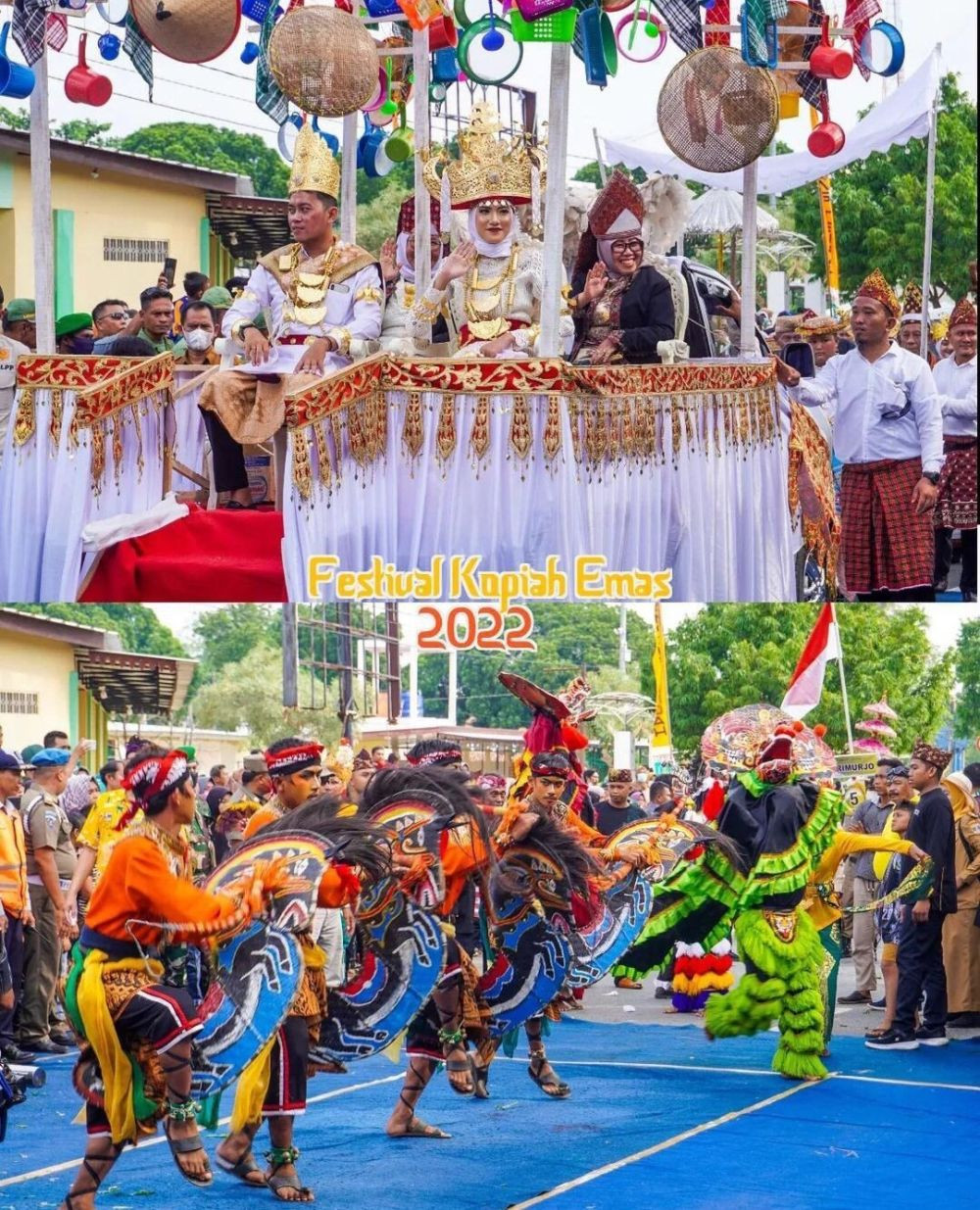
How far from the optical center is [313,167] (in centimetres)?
996

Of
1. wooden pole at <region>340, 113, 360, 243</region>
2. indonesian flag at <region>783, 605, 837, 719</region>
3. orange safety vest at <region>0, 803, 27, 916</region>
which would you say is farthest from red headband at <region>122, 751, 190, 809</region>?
indonesian flag at <region>783, 605, 837, 719</region>

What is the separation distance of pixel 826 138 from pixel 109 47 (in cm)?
405

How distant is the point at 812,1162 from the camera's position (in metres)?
6.87

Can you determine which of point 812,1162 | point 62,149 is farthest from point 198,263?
point 812,1162

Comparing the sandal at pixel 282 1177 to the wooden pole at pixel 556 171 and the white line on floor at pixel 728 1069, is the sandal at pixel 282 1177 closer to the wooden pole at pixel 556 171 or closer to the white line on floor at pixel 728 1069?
the white line on floor at pixel 728 1069

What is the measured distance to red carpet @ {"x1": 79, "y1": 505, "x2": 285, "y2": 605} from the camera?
9.76 metres

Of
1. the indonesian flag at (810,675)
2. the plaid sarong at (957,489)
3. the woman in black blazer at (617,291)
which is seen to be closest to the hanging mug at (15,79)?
the woman in black blazer at (617,291)

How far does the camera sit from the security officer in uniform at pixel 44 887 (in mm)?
9422

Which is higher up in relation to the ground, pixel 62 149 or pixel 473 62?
pixel 62 149

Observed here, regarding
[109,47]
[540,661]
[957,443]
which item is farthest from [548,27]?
[540,661]

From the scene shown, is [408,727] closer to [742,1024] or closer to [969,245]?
[969,245]

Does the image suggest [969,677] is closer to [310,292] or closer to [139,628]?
[310,292]

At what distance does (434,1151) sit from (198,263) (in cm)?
1866

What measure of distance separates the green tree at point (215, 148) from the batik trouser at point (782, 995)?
4479 cm
